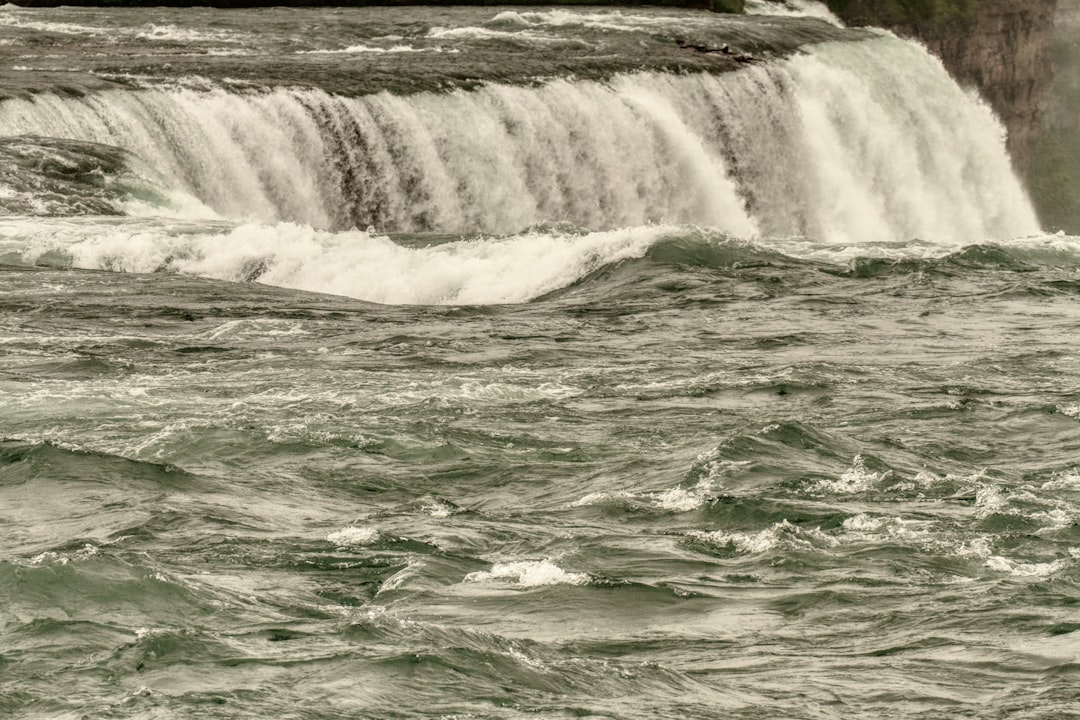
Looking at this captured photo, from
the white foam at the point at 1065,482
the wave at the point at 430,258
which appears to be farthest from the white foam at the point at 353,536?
the wave at the point at 430,258

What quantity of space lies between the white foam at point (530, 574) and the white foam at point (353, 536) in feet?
3.06

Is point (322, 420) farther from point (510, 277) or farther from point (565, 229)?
point (565, 229)

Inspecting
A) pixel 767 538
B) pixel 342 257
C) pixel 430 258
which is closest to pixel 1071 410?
pixel 767 538

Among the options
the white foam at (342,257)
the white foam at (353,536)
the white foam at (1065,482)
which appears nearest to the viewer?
the white foam at (353,536)

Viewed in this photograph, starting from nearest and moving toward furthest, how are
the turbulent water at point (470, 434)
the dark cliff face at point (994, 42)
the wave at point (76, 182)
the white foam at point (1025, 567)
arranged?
the turbulent water at point (470, 434) < the white foam at point (1025, 567) < the wave at point (76, 182) < the dark cliff face at point (994, 42)

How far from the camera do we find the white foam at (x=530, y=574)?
38.0 ft

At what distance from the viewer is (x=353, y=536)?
12.4 metres

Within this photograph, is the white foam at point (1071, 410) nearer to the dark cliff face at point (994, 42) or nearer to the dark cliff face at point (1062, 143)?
the dark cliff face at point (994, 42)

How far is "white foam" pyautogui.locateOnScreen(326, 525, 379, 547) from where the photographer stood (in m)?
12.3

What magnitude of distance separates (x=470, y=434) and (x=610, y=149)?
22.5 meters

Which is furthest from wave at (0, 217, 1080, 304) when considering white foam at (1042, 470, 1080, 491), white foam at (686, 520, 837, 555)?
white foam at (686, 520, 837, 555)

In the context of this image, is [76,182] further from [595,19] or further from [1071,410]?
[595,19]

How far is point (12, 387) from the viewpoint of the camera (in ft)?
54.4

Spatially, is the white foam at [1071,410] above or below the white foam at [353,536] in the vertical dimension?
above
